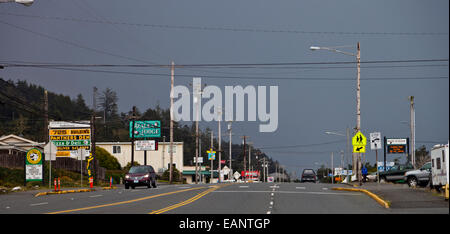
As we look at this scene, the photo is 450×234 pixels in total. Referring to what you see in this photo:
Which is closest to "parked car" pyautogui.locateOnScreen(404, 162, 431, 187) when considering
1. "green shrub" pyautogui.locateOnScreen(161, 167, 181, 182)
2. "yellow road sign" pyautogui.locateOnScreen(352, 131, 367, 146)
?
"yellow road sign" pyautogui.locateOnScreen(352, 131, 367, 146)

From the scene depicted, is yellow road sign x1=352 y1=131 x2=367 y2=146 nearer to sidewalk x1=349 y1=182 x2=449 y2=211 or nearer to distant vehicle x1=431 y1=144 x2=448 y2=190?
distant vehicle x1=431 y1=144 x2=448 y2=190

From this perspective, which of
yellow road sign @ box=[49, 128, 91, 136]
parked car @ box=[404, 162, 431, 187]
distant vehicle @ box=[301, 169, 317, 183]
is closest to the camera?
parked car @ box=[404, 162, 431, 187]

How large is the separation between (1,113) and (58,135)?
107 metres

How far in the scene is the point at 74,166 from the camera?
7794 cm

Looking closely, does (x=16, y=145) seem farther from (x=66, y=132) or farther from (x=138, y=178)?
(x=138, y=178)

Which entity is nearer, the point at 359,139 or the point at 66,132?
the point at 359,139

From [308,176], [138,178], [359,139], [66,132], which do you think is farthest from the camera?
[308,176]

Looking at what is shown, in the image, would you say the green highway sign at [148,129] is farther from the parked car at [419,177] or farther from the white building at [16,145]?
the parked car at [419,177]

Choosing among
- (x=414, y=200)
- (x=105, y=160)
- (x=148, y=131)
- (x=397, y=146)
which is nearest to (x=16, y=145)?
(x=105, y=160)

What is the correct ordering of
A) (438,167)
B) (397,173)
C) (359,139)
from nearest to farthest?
(438,167) → (359,139) → (397,173)

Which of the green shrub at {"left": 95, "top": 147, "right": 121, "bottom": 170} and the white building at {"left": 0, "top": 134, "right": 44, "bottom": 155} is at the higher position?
the white building at {"left": 0, "top": 134, "right": 44, "bottom": 155}

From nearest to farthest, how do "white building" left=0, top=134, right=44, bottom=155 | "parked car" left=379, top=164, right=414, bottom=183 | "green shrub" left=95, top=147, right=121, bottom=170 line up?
1. "parked car" left=379, top=164, right=414, bottom=183
2. "white building" left=0, top=134, right=44, bottom=155
3. "green shrub" left=95, top=147, right=121, bottom=170
